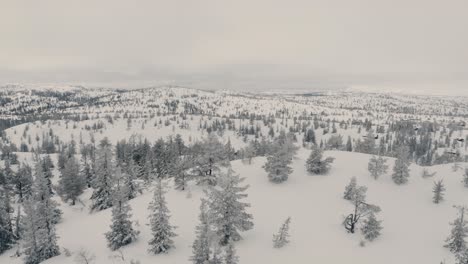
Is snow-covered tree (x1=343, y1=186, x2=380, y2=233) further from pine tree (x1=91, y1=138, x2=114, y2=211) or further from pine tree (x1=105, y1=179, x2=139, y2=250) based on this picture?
pine tree (x1=91, y1=138, x2=114, y2=211)

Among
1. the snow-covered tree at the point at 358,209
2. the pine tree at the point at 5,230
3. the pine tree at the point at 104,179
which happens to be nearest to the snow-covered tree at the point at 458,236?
the snow-covered tree at the point at 358,209

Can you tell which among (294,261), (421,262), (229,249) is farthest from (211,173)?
(421,262)

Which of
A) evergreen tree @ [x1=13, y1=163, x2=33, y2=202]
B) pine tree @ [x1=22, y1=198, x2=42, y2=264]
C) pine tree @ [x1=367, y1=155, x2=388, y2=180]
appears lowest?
evergreen tree @ [x1=13, y1=163, x2=33, y2=202]

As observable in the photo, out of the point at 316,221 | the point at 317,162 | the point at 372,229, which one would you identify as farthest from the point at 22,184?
the point at 372,229

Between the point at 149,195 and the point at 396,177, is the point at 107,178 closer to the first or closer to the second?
the point at 149,195

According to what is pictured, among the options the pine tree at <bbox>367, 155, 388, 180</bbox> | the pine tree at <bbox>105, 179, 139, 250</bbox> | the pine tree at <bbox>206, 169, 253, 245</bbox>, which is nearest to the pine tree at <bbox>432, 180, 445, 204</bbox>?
the pine tree at <bbox>367, 155, 388, 180</bbox>
